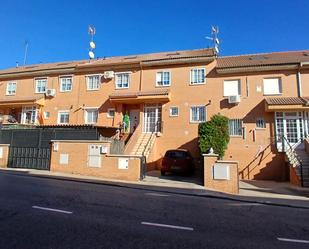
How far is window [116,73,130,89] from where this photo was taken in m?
25.1

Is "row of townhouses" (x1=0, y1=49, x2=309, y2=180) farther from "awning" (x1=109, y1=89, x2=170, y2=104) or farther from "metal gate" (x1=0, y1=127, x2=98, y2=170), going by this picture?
"metal gate" (x1=0, y1=127, x2=98, y2=170)

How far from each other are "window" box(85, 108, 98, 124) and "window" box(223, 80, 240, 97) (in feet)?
39.1

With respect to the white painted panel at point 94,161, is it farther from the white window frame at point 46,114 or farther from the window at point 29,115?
the window at point 29,115

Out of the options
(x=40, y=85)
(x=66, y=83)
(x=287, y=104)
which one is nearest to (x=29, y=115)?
(x=40, y=85)

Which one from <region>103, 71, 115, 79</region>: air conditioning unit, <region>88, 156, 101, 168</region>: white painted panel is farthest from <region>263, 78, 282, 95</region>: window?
<region>88, 156, 101, 168</region>: white painted panel

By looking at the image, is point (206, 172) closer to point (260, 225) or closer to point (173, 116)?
point (260, 225)

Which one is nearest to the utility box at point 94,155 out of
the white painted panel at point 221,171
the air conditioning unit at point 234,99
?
the white painted panel at point 221,171

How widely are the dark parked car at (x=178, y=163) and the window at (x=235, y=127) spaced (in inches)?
212

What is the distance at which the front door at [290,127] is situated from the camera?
19672 mm

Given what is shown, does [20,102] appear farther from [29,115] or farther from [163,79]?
[163,79]

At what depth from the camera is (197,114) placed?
73.6 feet

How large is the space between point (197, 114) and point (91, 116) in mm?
10130

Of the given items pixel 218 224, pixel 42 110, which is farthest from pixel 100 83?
pixel 218 224

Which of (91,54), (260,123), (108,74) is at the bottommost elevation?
(260,123)
